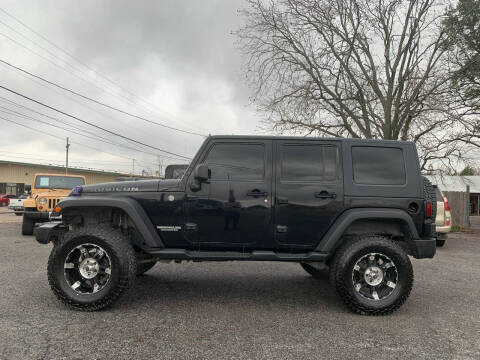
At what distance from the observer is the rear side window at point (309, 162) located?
411 centimetres

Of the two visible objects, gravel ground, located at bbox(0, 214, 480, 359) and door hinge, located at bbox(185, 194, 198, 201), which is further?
door hinge, located at bbox(185, 194, 198, 201)

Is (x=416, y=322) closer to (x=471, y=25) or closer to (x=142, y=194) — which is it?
(x=142, y=194)

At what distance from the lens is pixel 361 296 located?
3.84 m

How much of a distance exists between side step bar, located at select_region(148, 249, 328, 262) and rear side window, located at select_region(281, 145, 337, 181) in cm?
90

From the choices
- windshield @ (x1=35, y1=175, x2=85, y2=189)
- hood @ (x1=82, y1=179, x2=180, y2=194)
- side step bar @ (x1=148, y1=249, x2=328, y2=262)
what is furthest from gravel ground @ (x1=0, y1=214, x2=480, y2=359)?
windshield @ (x1=35, y1=175, x2=85, y2=189)

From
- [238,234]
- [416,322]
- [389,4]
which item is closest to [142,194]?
[238,234]

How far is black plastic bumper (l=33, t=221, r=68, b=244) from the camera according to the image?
13.3 feet

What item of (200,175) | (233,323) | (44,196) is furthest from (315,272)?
(44,196)

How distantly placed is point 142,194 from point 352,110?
1485 centimetres

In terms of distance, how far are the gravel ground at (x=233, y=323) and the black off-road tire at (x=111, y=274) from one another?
138 mm

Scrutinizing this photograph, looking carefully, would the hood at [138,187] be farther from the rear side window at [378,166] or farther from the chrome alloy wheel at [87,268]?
the rear side window at [378,166]

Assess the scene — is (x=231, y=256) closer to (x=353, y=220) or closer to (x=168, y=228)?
(x=168, y=228)

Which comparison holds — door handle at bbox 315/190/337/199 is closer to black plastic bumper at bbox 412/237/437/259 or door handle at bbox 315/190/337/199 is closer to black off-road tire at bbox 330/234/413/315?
black off-road tire at bbox 330/234/413/315

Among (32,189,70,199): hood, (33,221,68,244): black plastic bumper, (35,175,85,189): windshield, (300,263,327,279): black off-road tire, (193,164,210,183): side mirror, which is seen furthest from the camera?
(35,175,85,189): windshield
